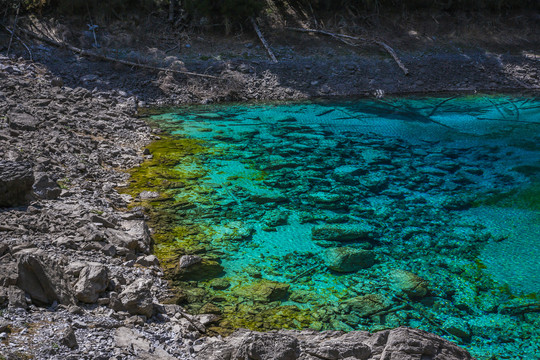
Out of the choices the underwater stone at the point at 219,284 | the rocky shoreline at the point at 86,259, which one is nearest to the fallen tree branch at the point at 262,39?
the rocky shoreline at the point at 86,259

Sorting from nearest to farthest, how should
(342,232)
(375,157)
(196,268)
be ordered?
1. (196,268)
2. (342,232)
3. (375,157)

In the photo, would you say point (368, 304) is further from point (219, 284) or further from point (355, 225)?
point (355, 225)

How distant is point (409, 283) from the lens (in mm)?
4781

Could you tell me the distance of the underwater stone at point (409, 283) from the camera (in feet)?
15.2

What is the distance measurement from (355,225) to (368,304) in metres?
1.84

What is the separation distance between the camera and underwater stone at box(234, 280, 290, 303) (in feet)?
14.7

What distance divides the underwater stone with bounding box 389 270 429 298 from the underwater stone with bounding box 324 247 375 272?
332 millimetres

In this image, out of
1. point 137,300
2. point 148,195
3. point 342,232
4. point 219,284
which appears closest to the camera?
point 137,300

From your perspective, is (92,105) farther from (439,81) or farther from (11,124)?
(439,81)

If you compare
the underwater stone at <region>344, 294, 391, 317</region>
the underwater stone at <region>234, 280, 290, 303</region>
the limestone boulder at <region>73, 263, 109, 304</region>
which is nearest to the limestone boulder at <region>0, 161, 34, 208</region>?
the limestone boulder at <region>73, 263, 109, 304</region>

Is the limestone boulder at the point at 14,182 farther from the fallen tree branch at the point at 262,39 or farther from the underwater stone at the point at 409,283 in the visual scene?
the fallen tree branch at the point at 262,39

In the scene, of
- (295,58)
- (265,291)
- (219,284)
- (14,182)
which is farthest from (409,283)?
(295,58)

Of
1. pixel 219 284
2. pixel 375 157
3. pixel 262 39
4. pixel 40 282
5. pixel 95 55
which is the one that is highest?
pixel 262 39

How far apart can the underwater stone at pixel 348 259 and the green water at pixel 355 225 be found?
0.7 inches
